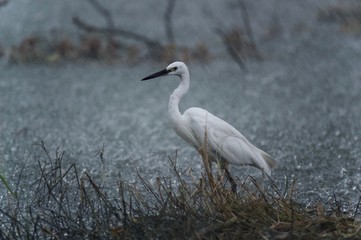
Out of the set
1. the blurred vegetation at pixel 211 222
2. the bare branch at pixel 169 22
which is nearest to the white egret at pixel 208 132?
the blurred vegetation at pixel 211 222

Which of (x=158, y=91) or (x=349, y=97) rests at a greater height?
(x=158, y=91)

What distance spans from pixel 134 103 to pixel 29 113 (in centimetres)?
109

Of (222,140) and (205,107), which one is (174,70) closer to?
(222,140)

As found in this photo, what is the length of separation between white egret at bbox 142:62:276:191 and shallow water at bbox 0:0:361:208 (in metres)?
0.46

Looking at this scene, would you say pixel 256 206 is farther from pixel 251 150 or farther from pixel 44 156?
pixel 44 156

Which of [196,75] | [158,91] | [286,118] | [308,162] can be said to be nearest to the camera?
[308,162]

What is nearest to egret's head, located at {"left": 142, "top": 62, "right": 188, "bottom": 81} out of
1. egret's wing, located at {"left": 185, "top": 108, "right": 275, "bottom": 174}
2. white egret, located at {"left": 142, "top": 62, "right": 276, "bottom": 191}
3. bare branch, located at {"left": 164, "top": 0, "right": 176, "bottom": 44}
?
white egret, located at {"left": 142, "top": 62, "right": 276, "bottom": 191}

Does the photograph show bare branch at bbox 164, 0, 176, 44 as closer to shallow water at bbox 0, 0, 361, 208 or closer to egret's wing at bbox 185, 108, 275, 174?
shallow water at bbox 0, 0, 361, 208

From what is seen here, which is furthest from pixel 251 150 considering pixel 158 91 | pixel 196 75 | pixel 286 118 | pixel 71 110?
pixel 196 75

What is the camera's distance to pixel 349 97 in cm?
808

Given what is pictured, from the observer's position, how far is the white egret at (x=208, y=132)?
436 centimetres

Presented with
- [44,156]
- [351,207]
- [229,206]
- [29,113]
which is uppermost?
[29,113]

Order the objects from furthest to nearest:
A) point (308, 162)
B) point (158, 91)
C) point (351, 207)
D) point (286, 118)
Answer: point (158, 91)
point (286, 118)
point (308, 162)
point (351, 207)

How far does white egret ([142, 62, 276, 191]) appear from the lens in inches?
172
